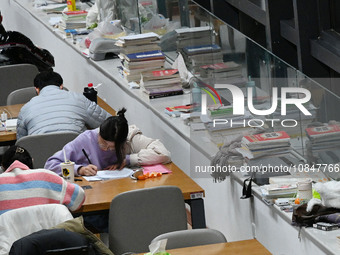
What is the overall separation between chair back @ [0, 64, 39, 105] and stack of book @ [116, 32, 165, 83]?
47.5 inches

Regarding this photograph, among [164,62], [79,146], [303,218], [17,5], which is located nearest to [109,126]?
[79,146]

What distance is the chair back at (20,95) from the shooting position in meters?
8.44

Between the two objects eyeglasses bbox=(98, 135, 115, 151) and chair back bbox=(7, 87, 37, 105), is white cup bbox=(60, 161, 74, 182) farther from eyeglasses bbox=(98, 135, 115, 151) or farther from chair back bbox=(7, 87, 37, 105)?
chair back bbox=(7, 87, 37, 105)

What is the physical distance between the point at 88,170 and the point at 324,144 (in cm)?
167

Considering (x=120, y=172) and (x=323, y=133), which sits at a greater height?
(x=323, y=133)

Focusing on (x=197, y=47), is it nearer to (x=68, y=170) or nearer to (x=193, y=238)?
(x=68, y=170)

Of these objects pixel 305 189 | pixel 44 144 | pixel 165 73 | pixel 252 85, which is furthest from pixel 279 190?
pixel 165 73

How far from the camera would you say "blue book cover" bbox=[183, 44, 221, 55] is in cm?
760

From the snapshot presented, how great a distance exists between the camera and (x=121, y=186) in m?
5.95

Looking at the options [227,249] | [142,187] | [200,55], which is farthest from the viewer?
[200,55]

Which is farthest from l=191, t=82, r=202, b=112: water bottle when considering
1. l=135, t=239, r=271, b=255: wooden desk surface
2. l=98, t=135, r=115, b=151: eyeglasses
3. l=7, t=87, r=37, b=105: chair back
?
l=135, t=239, r=271, b=255: wooden desk surface

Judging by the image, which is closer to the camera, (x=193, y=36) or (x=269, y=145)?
(x=269, y=145)

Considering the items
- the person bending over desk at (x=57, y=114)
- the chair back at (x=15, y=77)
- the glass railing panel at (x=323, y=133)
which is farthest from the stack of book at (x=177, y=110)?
the chair back at (x=15, y=77)

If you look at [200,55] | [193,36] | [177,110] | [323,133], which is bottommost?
[177,110]
